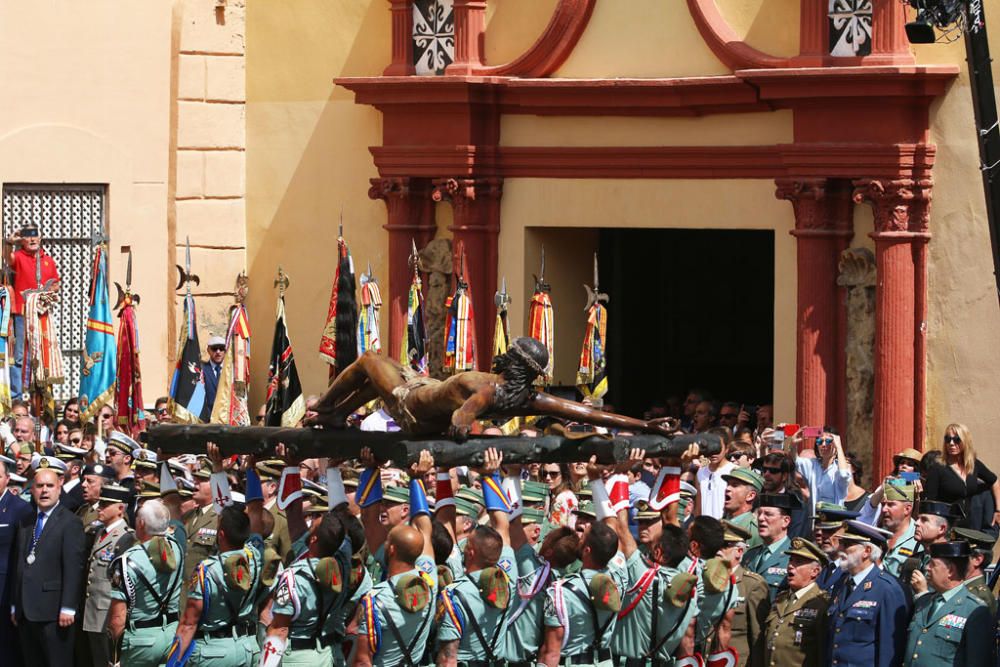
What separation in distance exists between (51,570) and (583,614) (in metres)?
4.18

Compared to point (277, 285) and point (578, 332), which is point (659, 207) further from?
point (277, 285)

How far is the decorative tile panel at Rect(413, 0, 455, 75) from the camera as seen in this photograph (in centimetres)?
2192

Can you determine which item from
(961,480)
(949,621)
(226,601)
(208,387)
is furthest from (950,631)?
(208,387)

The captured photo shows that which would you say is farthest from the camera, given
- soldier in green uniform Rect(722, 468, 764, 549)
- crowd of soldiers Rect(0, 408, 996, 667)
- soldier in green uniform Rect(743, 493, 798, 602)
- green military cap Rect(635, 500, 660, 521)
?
soldier in green uniform Rect(722, 468, 764, 549)

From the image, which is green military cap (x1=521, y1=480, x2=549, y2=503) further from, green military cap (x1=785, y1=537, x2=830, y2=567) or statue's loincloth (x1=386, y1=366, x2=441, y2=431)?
green military cap (x1=785, y1=537, x2=830, y2=567)

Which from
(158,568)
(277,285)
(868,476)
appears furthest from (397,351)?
(158,568)

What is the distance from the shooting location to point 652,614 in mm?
13102

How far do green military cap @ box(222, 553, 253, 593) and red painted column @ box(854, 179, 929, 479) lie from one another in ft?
23.7

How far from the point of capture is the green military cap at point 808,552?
A: 42.8ft

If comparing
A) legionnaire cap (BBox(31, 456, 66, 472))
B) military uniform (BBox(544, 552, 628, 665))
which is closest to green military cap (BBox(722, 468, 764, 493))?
military uniform (BBox(544, 552, 628, 665))

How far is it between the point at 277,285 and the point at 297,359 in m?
1.69

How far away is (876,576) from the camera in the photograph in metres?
12.8

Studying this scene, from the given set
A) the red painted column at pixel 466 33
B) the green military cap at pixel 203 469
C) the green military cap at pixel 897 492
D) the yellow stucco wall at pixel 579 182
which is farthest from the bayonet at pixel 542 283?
the green military cap at pixel 897 492

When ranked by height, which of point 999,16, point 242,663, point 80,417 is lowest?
point 242,663
